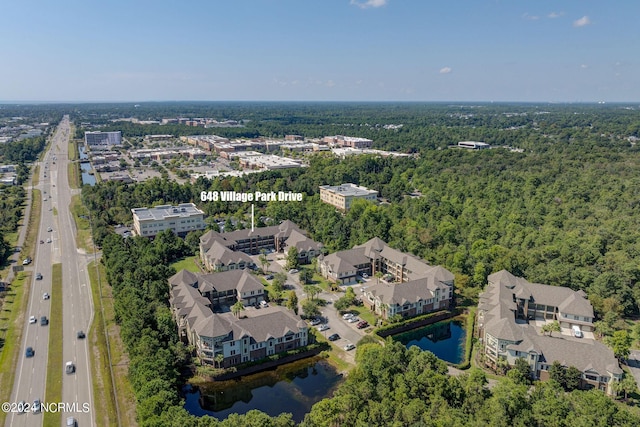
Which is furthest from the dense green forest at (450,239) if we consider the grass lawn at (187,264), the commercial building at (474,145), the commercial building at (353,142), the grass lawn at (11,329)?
the commercial building at (353,142)

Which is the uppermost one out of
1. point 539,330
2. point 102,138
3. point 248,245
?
point 102,138

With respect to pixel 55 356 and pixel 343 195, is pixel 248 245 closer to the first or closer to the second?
pixel 343 195

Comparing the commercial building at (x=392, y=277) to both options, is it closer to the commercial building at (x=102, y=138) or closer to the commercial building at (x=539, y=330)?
the commercial building at (x=539, y=330)

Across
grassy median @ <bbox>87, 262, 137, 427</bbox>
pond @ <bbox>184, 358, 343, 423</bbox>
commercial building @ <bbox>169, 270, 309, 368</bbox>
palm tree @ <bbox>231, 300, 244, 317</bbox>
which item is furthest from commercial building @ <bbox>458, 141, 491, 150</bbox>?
grassy median @ <bbox>87, 262, 137, 427</bbox>

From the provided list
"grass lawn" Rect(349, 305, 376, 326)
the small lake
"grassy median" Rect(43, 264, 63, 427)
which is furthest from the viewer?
"grass lawn" Rect(349, 305, 376, 326)

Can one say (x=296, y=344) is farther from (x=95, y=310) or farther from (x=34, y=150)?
(x=34, y=150)

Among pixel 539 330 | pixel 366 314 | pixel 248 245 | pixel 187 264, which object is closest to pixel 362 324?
pixel 366 314

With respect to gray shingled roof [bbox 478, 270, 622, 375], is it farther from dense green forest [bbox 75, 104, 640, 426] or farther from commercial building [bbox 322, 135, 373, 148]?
commercial building [bbox 322, 135, 373, 148]
